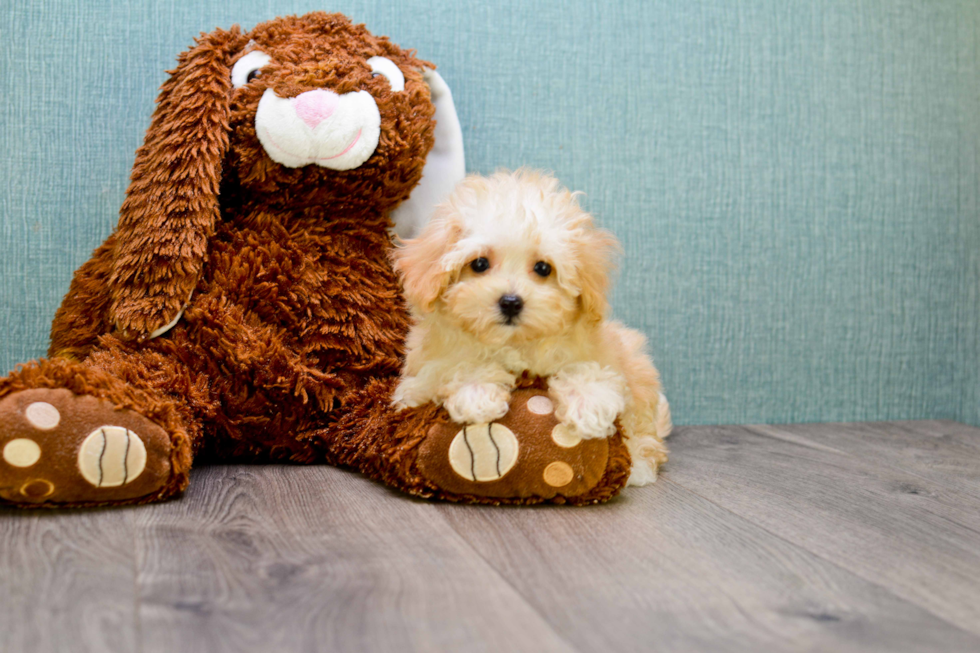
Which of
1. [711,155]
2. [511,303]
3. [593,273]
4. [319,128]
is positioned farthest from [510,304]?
[711,155]

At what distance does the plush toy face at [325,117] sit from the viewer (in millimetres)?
1239

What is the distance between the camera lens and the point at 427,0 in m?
1.59

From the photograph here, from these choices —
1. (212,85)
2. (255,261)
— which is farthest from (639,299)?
(212,85)

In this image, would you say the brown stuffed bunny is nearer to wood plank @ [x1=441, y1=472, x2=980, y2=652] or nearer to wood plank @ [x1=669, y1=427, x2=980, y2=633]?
wood plank @ [x1=441, y1=472, x2=980, y2=652]

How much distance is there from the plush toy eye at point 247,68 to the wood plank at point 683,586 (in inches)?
29.5

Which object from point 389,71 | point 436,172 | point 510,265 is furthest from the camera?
point 436,172

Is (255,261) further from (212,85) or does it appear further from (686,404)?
(686,404)

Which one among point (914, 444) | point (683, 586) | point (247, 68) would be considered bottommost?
point (914, 444)

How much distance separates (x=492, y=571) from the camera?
32.9 inches

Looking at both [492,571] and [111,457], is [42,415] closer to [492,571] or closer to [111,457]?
[111,457]

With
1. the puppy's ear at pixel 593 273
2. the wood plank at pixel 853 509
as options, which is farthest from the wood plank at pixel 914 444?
the puppy's ear at pixel 593 273

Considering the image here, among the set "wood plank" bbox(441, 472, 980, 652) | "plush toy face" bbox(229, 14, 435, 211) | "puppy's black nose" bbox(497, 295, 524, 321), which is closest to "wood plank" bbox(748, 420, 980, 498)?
"wood plank" bbox(441, 472, 980, 652)

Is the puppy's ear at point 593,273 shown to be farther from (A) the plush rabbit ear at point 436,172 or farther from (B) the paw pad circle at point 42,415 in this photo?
(B) the paw pad circle at point 42,415

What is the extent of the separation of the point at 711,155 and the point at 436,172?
24.4 inches
